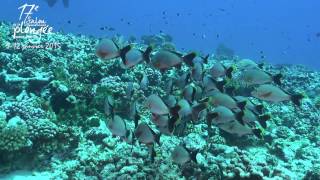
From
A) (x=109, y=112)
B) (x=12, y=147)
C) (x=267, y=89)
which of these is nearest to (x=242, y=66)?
(x=267, y=89)

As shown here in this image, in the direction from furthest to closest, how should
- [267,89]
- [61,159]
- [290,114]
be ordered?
1. [290,114]
2. [61,159]
3. [267,89]

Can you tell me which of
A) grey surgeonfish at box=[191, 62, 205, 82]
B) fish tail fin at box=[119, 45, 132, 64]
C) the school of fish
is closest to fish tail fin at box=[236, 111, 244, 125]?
the school of fish

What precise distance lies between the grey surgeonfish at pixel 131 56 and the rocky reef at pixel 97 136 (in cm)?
214

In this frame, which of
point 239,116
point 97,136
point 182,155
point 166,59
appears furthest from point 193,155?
point 97,136

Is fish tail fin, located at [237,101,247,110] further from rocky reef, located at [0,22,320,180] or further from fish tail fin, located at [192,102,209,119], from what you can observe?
rocky reef, located at [0,22,320,180]

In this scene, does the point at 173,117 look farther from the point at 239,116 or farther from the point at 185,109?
the point at 239,116

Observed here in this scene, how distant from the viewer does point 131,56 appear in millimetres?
6504

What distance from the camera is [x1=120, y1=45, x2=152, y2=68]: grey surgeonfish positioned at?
6.42 metres

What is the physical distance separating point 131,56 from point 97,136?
3.50 meters

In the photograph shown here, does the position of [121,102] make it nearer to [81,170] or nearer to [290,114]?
[81,170]

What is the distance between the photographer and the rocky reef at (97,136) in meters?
7.67

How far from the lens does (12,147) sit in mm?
7504

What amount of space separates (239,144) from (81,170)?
4.74 metres

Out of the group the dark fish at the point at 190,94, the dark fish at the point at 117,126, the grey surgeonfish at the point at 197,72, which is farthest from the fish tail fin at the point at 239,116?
the dark fish at the point at 117,126
